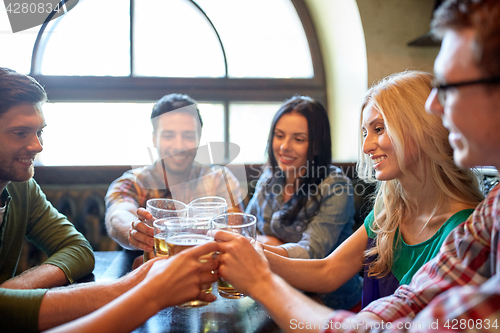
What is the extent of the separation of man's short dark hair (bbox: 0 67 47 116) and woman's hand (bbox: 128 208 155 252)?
73cm

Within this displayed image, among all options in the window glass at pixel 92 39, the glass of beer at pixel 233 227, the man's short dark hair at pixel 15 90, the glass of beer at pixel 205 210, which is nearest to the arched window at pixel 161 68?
the window glass at pixel 92 39

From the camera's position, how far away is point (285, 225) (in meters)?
1.88

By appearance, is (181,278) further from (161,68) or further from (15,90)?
(161,68)

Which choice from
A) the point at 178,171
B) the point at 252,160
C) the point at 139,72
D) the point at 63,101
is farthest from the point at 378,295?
the point at 63,101

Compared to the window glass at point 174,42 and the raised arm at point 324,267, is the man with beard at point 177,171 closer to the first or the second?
the raised arm at point 324,267

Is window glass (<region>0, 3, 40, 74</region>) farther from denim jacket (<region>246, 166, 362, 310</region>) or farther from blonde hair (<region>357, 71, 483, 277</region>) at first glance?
blonde hair (<region>357, 71, 483, 277</region>)

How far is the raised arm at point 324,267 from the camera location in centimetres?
120

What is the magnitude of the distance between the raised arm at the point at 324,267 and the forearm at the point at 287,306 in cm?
36

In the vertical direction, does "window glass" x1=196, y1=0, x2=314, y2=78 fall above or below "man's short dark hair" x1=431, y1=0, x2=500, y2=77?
above

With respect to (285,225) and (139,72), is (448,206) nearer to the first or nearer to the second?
(285,225)

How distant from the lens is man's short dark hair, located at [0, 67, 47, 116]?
4.57 feet

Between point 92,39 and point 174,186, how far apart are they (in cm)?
213

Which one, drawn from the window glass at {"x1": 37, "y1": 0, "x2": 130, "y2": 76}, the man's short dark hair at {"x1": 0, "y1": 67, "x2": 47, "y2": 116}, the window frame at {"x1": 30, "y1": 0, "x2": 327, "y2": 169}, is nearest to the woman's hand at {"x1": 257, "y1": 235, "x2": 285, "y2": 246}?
the man's short dark hair at {"x1": 0, "y1": 67, "x2": 47, "y2": 116}

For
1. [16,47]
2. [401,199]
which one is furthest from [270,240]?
[16,47]
